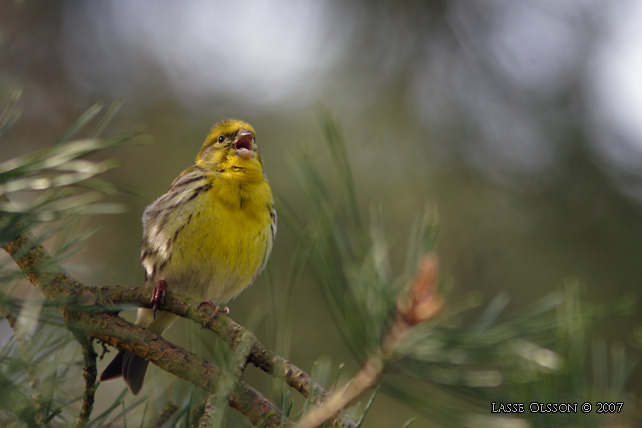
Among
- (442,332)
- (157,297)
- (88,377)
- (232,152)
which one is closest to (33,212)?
(88,377)

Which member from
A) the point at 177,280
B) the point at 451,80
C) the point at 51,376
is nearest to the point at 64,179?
the point at 51,376

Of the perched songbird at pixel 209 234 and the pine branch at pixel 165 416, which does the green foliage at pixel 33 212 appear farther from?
the perched songbird at pixel 209 234

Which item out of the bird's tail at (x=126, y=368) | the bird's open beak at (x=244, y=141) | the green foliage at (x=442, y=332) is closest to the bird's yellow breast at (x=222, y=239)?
the bird's open beak at (x=244, y=141)

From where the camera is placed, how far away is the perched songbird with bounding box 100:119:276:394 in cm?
346

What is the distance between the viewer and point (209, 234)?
3453mm

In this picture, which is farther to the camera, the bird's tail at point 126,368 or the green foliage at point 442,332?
the bird's tail at point 126,368

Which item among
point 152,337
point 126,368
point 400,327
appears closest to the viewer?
point 400,327

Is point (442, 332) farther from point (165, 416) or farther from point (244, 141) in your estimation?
point (244, 141)

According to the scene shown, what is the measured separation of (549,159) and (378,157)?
1126 mm

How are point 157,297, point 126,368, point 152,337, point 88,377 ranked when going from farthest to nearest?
1. point 126,368
2. point 157,297
3. point 152,337
4. point 88,377

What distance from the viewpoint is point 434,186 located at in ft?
15.2

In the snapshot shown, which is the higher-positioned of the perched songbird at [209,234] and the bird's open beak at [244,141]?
the bird's open beak at [244,141]

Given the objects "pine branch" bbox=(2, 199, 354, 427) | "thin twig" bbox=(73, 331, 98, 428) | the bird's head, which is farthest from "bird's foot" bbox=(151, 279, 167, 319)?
the bird's head

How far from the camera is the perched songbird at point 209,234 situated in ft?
11.3
